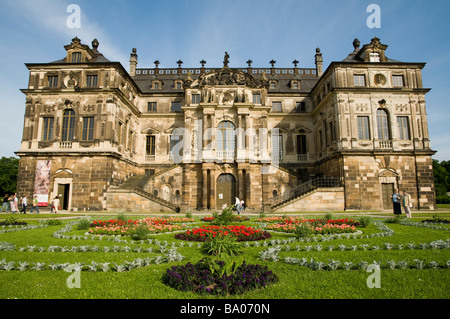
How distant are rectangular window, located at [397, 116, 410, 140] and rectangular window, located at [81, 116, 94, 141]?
37.7 metres

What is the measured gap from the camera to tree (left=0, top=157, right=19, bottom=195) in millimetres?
62438

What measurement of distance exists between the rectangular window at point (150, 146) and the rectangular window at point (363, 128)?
28.6 m

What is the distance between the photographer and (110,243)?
1074 cm

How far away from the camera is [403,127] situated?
3262 centimetres

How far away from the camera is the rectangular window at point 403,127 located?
107ft

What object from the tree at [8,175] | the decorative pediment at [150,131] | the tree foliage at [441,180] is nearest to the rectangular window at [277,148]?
the decorative pediment at [150,131]

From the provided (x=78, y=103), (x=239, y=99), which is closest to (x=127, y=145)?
(x=78, y=103)

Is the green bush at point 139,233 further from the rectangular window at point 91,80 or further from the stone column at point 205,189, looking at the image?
the rectangular window at point 91,80

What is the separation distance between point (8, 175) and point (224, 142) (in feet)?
197

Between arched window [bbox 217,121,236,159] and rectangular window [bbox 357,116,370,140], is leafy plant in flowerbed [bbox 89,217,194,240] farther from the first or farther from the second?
rectangular window [bbox 357,116,370,140]

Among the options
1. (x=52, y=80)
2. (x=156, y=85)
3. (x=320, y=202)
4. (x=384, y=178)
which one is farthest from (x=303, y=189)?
(x=52, y=80)

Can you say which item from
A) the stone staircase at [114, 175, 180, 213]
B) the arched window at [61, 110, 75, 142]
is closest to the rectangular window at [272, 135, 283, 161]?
the stone staircase at [114, 175, 180, 213]

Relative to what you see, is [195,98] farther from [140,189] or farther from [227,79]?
[140,189]
